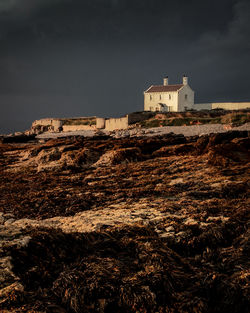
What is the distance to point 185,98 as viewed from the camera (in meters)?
62.8

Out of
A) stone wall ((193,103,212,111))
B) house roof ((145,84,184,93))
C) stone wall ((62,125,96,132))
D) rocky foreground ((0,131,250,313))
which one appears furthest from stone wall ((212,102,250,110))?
rocky foreground ((0,131,250,313))

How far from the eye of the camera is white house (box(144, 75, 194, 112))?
6147 cm

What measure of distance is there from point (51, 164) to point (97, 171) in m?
2.19

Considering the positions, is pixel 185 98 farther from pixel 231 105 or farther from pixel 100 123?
pixel 100 123

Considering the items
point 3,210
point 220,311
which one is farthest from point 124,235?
point 3,210

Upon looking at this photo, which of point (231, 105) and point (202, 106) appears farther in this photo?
point (202, 106)

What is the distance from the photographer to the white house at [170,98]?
61469mm

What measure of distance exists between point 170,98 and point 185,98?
12.6 feet

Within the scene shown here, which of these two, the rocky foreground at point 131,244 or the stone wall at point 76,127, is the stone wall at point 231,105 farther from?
the rocky foreground at point 131,244

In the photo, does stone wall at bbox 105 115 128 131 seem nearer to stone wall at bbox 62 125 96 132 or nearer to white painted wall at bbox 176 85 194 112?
stone wall at bbox 62 125 96 132

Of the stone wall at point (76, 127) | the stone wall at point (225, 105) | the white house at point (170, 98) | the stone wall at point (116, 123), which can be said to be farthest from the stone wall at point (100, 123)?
the stone wall at point (225, 105)

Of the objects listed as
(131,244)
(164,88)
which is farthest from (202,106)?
(131,244)

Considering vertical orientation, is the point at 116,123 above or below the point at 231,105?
below

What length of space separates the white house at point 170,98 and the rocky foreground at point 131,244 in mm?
57553
